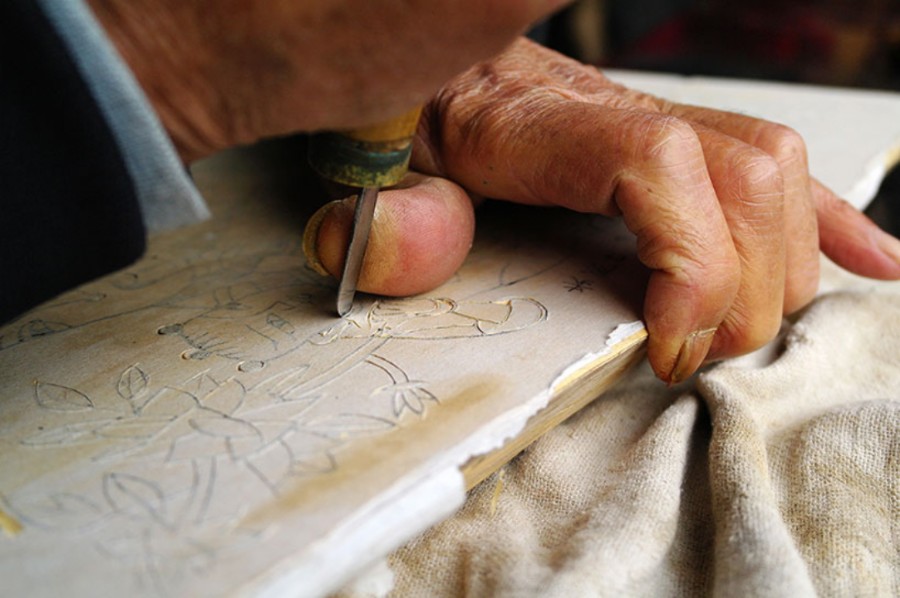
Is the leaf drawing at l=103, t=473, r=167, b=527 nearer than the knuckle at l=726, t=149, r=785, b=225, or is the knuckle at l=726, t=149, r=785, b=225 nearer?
the leaf drawing at l=103, t=473, r=167, b=527

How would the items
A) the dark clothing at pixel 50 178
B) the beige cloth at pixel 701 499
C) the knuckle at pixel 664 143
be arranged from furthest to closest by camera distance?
the knuckle at pixel 664 143
the beige cloth at pixel 701 499
the dark clothing at pixel 50 178

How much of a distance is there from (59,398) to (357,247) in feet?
0.89

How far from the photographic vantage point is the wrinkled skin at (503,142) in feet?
1.71

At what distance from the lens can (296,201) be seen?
3.45 feet

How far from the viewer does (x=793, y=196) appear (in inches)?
33.7

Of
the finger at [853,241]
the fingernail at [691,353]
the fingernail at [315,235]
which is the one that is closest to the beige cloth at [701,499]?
the fingernail at [691,353]

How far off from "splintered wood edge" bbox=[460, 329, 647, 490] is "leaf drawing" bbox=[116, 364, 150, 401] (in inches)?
10.8

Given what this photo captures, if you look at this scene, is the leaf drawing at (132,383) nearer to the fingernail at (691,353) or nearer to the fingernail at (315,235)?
the fingernail at (315,235)

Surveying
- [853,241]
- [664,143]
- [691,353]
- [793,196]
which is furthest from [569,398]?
[853,241]

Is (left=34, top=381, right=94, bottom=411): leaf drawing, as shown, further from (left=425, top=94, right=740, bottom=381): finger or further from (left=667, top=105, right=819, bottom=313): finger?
(left=667, top=105, right=819, bottom=313): finger

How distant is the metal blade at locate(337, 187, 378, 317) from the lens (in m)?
0.69

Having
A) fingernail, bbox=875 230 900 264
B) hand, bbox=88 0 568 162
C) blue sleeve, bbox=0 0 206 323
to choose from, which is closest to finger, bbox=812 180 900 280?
fingernail, bbox=875 230 900 264

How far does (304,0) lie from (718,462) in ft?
1.62

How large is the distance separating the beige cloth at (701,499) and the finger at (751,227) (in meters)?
0.05
